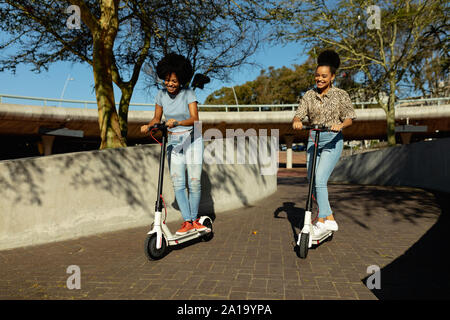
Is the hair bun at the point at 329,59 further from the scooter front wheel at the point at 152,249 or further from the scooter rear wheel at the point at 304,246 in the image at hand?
the scooter front wheel at the point at 152,249

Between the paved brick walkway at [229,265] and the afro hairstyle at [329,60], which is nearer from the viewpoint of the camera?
the paved brick walkway at [229,265]

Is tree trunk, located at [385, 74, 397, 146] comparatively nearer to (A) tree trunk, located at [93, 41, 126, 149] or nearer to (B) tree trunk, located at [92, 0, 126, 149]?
(B) tree trunk, located at [92, 0, 126, 149]

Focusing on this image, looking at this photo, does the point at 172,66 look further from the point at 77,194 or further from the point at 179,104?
the point at 77,194

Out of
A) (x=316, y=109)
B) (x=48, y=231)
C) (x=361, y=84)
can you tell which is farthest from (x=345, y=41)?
(x=48, y=231)

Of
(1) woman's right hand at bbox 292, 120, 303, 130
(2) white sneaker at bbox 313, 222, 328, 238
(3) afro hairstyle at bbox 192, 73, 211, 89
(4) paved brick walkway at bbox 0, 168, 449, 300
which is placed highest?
(3) afro hairstyle at bbox 192, 73, 211, 89

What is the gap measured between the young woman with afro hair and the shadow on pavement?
2.11 metres

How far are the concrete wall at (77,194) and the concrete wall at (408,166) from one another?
6.47 m

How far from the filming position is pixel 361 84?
1703cm

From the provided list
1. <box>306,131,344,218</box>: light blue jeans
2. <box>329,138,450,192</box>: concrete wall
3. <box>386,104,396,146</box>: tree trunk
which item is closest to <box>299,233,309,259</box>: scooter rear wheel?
<box>306,131,344,218</box>: light blue jeans

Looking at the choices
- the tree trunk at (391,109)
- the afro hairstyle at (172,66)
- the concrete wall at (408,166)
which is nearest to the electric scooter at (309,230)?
the afro hairstyle at (172,66)

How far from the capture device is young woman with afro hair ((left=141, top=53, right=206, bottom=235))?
3695 millimetres

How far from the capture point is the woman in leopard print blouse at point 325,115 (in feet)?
11.7

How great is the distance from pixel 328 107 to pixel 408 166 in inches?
288

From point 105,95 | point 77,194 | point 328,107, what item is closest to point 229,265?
point 328,107
